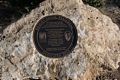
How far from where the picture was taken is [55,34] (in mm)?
10102

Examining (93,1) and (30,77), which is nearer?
(30,77)

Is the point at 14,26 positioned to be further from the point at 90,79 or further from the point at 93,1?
the point at 93,1

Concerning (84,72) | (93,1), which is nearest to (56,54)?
(84,72)

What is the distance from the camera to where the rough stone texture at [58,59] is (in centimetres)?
987

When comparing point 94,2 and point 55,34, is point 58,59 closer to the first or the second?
point 55,34

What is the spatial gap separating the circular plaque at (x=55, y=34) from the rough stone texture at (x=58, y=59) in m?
0.14

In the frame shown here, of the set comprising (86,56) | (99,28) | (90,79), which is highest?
(99,28)

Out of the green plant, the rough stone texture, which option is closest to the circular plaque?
the rough stone texture

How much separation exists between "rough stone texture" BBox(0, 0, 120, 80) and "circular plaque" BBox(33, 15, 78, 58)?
0.14 m

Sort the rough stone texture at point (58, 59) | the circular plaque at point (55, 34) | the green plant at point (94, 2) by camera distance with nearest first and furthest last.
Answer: the rough stone texture at point (58, 59) < the circular plaque at point (55, 34) < the green plant at point (94, 2)

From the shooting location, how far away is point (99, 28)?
10.4 meters

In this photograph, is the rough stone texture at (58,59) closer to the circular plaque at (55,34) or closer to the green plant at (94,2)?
the circular plaque at (55,34)

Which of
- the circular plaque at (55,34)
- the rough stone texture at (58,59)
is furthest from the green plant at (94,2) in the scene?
the circular plaque at (55,34)

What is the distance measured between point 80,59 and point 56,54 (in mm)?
683
